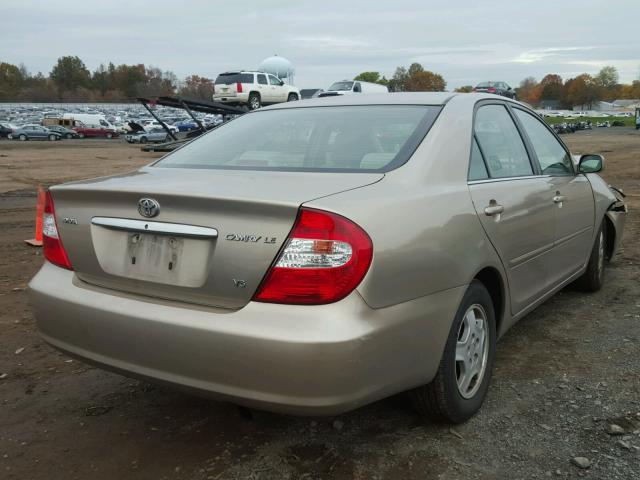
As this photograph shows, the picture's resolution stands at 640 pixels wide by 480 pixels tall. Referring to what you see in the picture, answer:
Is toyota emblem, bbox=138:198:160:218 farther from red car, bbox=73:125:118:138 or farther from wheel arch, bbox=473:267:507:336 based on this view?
red car, bbox=73:125:118:138

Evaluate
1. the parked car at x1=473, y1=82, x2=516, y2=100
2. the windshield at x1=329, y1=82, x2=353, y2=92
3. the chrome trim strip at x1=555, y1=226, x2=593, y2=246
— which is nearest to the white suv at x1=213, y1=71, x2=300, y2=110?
the windshield at x1=329, y1=82, x2=353, y2=92

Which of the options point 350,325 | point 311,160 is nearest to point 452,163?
point 311,160

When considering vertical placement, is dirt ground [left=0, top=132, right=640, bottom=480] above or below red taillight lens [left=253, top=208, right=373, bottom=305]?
below

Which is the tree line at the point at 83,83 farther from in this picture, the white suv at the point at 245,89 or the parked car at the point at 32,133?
the white suv at the point at 245,89

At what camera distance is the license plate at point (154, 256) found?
2408 millimetres

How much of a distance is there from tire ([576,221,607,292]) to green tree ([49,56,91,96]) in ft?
540

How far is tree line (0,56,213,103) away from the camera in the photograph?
Answer: 143 meters

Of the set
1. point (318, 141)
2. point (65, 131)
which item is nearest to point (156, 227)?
point (318, 141)

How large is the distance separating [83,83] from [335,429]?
167 meters

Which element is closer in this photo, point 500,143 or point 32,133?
point 500,143

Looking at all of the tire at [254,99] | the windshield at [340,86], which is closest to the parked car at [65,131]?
the tire at [254,99]

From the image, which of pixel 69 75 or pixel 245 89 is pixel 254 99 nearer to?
pixel 245 89

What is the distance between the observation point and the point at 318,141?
3.19 m

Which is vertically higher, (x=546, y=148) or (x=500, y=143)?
(x=500, y=143)
